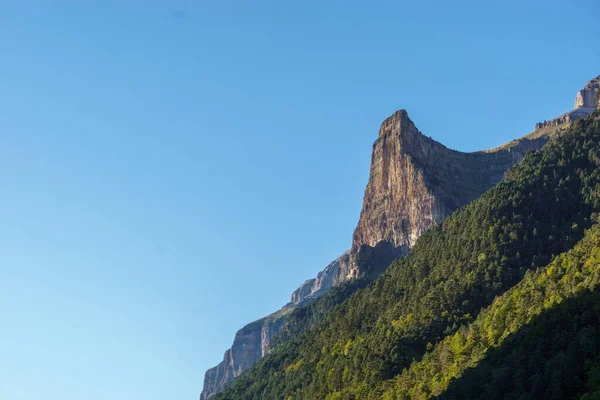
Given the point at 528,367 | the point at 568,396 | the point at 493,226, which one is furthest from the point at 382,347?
the point at 568,396

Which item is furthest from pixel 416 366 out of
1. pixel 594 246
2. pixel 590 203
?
pixel 590 203

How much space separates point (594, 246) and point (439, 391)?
40.6m

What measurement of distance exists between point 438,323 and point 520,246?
2712 centimetres

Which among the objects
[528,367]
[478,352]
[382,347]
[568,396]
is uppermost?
[382,347]

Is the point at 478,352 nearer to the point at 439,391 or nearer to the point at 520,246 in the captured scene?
the point at 439,391

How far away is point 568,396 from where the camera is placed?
120 meters

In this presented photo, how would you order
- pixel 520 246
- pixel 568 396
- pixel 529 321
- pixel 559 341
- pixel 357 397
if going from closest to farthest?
1. pixel 568 396
2. pixel 559 341
3. pixel 529 321
4. pixel 357 397
5. pixel 520 246

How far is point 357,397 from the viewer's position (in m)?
173

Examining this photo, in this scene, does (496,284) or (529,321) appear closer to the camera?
(529,321)

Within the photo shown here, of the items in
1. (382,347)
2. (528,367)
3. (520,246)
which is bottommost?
(528,367)

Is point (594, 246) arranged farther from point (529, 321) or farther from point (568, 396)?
point (568, 396)

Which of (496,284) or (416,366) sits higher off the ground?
(496,284)

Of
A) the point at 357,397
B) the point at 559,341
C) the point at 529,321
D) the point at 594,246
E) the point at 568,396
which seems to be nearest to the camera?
the point at 568,396

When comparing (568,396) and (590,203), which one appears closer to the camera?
(568,396)
